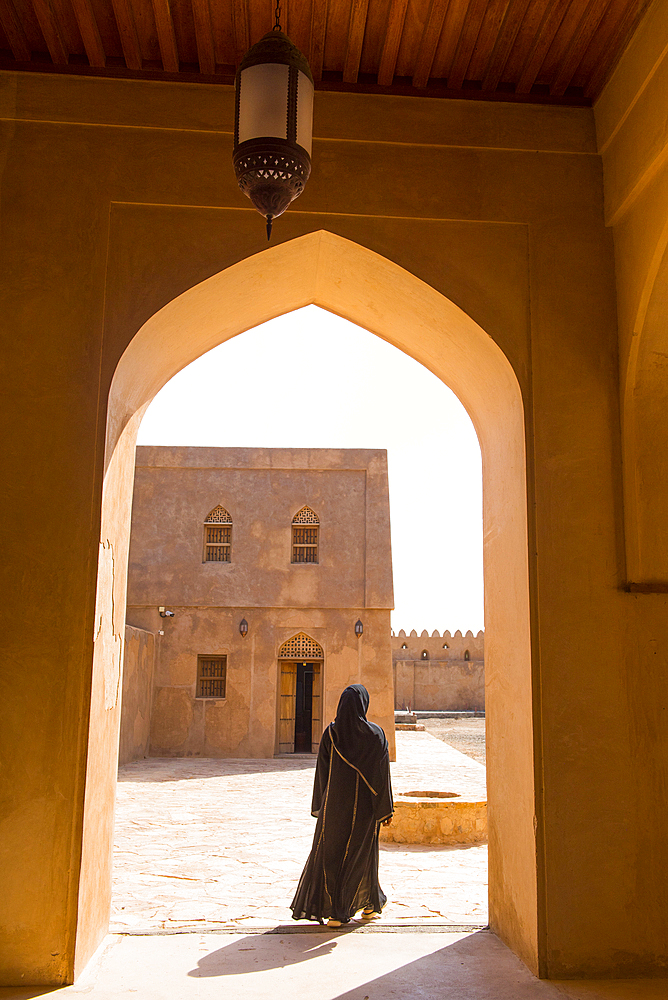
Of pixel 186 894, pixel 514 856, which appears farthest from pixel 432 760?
pixel 514 856

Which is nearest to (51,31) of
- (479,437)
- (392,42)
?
(392,42)

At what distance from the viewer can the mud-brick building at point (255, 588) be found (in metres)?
17.1

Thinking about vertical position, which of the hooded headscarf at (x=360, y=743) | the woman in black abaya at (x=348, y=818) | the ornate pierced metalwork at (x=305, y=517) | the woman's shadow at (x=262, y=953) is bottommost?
the woman's shadow at (x=262, y=953)

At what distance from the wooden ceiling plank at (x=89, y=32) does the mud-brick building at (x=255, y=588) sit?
43.8 ft

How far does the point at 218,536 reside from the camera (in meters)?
18.0

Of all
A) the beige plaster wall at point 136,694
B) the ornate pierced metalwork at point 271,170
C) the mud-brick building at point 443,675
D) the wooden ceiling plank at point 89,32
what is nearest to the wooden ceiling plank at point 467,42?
the ornate pierced metalwork at point 271,170

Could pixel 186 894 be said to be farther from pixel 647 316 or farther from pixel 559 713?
pixel 647 316

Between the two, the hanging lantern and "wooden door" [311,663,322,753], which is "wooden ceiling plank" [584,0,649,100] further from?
"wooden door" [311,663,322,753]

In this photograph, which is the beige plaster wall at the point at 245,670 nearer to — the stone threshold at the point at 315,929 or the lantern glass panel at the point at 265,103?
the stone threshold at the point at 315,929

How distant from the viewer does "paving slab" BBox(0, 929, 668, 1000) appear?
3.88 m

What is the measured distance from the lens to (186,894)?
244 inches

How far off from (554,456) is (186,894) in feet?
13.6

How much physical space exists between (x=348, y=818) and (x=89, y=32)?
4.81 metres

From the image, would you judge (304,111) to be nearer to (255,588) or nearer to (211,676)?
(255,588)
